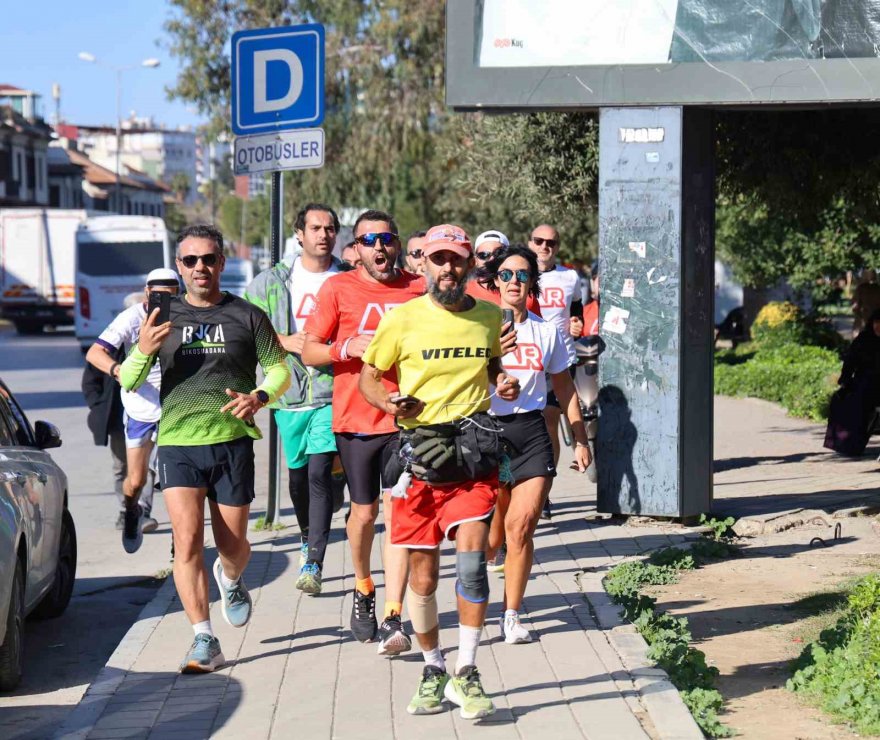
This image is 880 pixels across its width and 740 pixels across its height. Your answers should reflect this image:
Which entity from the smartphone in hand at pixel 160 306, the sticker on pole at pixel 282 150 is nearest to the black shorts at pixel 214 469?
the smartphone in hand at pixel 160 306

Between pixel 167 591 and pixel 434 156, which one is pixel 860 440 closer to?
pixel 167 591

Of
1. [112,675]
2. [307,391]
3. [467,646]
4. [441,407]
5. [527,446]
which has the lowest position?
[112,675]

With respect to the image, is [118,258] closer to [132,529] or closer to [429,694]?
[132,529]

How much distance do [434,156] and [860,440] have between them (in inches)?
859

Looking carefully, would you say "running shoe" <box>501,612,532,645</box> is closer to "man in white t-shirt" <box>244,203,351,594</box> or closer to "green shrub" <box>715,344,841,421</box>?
"man in white t-shirt" <box>244,203,351,594</box>

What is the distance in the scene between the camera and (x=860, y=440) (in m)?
13.1

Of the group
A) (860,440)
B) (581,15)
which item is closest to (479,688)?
(581,15)

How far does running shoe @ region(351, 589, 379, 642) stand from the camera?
671cm

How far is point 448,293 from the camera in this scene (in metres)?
5.54

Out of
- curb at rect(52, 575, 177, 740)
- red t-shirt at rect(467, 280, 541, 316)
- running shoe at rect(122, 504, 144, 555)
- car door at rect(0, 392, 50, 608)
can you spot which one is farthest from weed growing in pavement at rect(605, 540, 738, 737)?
running shoe at rect(122, 504, 144, 555)

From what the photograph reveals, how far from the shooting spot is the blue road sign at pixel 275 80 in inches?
391

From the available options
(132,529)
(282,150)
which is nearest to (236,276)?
(282,150)

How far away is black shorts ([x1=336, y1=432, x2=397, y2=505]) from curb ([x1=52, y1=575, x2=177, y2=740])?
1.20m

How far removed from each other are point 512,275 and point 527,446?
0.87 metres
